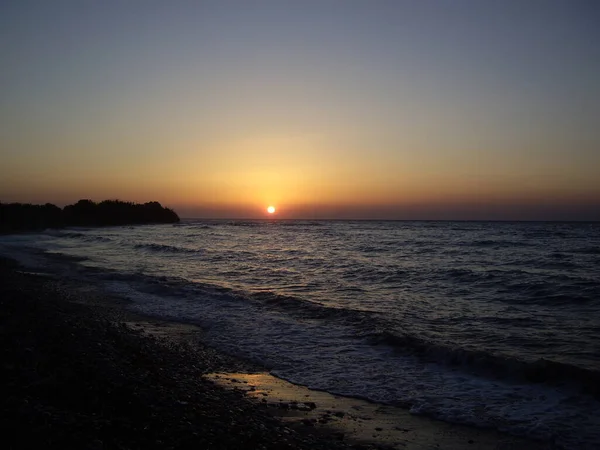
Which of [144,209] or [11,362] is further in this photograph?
[144,209]

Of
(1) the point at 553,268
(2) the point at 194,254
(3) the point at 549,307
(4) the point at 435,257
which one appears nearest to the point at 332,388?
(3) the point at 549,307

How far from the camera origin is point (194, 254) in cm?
3291

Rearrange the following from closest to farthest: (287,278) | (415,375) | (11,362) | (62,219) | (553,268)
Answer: (11,362) < (415,375) < (287,278) < (553,268) < (62,219)

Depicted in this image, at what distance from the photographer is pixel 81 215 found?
9462 cm

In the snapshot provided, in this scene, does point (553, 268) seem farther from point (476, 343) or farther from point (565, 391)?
point (565, 391)

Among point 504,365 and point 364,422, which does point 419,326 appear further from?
point 364,422

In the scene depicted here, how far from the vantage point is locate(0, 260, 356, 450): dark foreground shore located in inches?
177

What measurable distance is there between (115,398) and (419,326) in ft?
27.2

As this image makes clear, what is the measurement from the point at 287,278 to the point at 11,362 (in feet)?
49.9

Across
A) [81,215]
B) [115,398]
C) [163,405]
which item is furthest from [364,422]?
[81,215]

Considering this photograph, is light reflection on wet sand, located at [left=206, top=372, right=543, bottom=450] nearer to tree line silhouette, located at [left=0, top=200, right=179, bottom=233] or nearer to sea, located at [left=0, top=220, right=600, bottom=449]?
sea, located at [left=0, top=220, right=600, bottom=449]

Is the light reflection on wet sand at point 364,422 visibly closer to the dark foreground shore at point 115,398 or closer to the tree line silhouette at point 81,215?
the dark foreground shore at point 115,398

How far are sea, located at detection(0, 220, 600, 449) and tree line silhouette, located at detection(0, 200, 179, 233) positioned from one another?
5182 centimetres

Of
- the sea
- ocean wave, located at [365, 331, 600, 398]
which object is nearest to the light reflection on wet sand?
the sea
